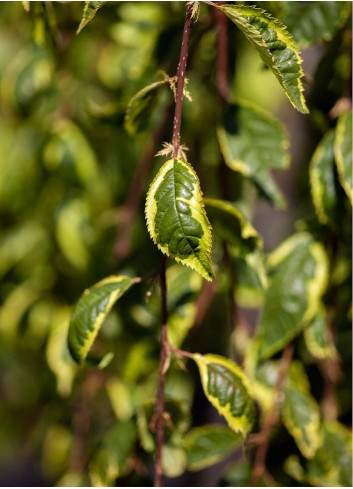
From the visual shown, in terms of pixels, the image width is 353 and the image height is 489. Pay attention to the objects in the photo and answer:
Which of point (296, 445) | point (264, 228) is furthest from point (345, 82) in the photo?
point (264, 228)

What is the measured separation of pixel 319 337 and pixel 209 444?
24cm

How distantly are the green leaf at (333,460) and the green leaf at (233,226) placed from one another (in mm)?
342

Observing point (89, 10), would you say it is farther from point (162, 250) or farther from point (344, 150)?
point (344, 150)

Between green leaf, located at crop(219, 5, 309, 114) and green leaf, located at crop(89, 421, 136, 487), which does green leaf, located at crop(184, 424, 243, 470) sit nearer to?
green leaf, located at crop(89, 421, 136, 487)

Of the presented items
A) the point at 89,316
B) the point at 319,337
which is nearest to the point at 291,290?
the point at 319,337

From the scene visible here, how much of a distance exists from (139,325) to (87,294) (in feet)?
0.92

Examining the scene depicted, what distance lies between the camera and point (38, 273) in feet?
3.95

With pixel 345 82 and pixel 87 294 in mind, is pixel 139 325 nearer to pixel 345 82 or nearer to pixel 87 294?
pixel 87 294

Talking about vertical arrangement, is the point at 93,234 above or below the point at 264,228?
above

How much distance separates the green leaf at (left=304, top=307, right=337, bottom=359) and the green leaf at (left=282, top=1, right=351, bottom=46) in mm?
406

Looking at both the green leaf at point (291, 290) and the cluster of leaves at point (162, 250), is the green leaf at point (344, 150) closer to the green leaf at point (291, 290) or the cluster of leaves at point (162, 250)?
the cluster of leaves at point (162, 250)

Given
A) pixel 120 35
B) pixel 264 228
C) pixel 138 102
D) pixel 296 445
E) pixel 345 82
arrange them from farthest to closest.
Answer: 1. pixel 264 228
2. pixel 120 35
3. pixel 296 445
4. pixel 345 82
5. pixel 138 102

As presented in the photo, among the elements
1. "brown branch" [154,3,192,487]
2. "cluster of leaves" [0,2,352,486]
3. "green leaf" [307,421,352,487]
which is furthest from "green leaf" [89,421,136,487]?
"green leaf" [307,421,352,487]

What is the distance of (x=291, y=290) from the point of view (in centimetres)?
85
